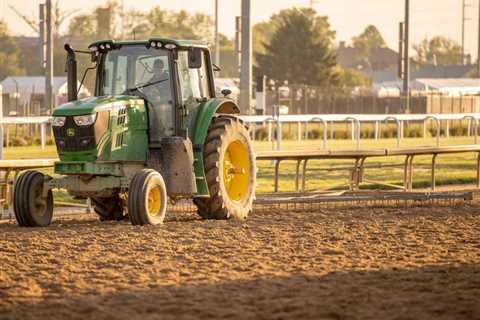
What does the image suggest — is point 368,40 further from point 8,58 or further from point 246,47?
point 246,47

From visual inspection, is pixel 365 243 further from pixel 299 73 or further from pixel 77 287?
pixel 299 73

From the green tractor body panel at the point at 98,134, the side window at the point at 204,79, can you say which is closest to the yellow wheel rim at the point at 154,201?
the green tractor body panel at the point at 98,134

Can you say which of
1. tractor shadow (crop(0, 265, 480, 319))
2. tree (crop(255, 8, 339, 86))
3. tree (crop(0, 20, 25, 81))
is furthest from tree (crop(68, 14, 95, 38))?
tractor shadow (crop(0, 265, 480, 319))

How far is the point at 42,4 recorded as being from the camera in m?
41.0

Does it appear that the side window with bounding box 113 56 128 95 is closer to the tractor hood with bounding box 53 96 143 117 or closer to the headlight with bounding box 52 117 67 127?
the tractor hood with bounding box 53 96 143 117

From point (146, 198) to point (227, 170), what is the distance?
6.38ft

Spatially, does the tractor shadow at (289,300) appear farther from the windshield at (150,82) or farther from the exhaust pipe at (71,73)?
the exhaust pipe at (71,73)

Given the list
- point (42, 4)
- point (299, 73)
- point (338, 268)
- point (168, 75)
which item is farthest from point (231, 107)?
point (299, 73)

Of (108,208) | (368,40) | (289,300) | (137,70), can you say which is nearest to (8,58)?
(108,208)

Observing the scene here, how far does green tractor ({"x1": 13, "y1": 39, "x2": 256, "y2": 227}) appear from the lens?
13.0 metres

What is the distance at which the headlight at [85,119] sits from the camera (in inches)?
507

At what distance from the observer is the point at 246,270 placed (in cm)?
973

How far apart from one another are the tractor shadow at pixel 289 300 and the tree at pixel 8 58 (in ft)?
231

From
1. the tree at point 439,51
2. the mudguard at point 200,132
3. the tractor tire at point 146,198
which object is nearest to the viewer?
the tractor tire at point 146,198
